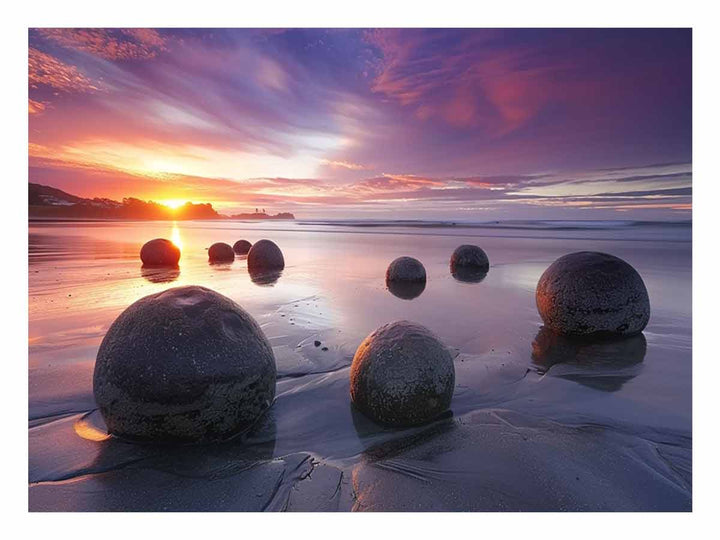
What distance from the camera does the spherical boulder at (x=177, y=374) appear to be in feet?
10.0

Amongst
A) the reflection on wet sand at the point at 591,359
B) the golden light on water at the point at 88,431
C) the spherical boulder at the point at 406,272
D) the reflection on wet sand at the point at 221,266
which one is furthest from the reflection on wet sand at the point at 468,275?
the golden light on water at the point at 88,431

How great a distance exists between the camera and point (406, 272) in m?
10.8

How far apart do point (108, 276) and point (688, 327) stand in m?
13.7

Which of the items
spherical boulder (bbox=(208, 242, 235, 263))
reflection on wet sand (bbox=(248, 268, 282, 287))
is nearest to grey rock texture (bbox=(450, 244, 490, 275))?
reflection on wet sand (bbox=(248, 268, 282, 287))

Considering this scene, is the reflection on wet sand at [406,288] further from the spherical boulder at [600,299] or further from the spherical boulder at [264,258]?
the spherical boulder at [264,258]

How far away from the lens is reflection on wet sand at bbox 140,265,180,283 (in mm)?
10962

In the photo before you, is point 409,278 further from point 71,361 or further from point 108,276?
point 108,276

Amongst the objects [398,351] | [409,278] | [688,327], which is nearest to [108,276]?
[409,278]

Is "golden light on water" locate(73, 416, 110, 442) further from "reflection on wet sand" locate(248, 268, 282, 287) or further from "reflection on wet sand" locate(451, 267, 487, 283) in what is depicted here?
"reflection on wet sand" locate(451, 267, 487, 283)

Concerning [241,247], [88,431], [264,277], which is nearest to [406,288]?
[264,277]

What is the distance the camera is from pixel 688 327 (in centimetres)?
668

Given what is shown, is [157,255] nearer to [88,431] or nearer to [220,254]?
[220,254]

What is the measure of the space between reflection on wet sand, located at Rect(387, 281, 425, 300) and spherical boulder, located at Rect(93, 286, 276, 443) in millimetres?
6076

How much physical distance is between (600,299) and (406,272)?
552 cm
